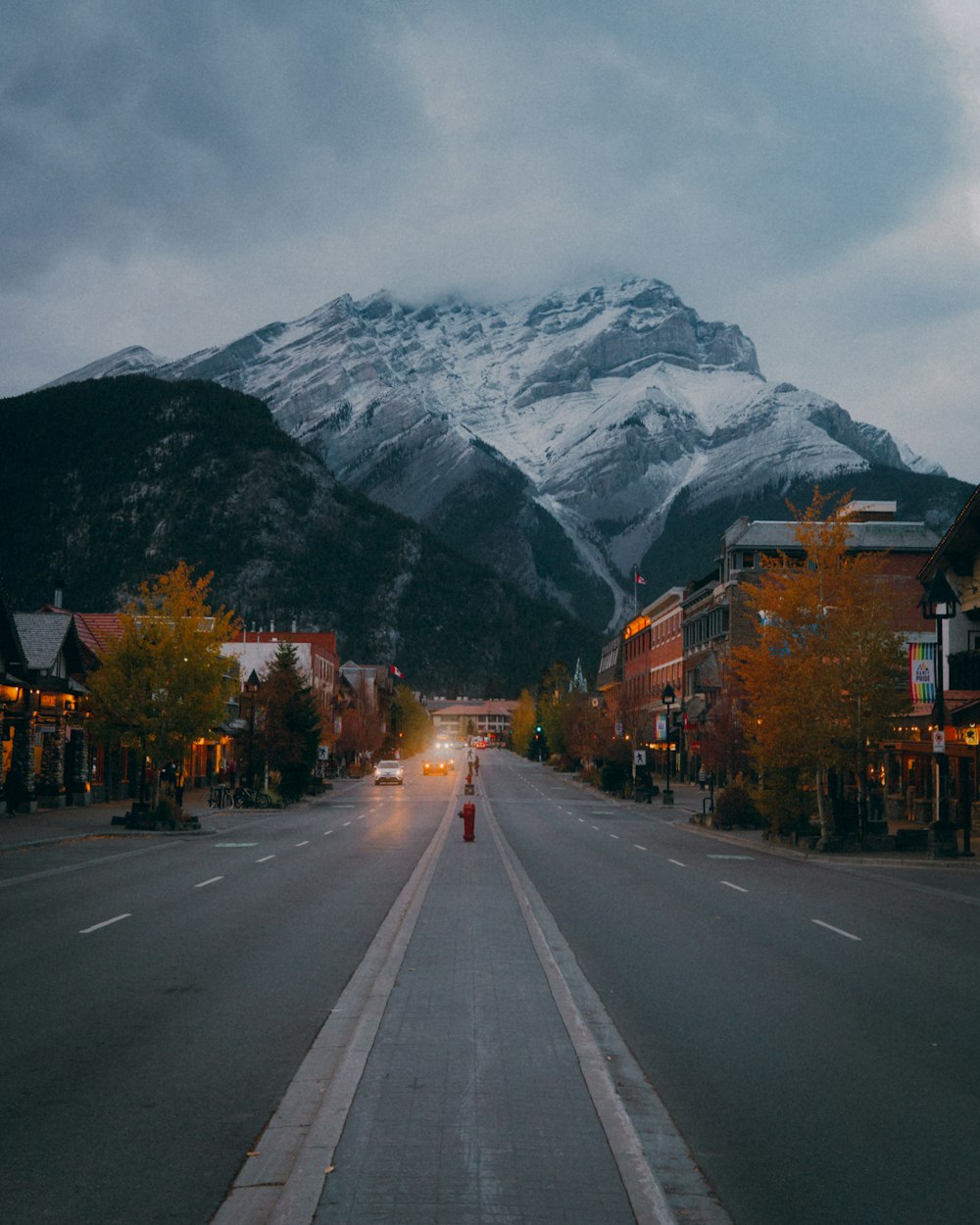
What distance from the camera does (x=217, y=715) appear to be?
1663 inches

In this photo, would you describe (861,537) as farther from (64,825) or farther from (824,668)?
(64,825)

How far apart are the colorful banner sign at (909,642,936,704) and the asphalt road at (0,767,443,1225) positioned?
599 inches

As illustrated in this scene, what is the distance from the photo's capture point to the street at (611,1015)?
6504 mm

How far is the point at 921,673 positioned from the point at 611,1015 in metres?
23.7

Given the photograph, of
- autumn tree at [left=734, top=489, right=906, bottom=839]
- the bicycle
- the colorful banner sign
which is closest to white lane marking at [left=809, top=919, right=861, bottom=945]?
autumn tree at [left=734, top=489, right=906, bottom=839]

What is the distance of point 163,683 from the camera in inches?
1612

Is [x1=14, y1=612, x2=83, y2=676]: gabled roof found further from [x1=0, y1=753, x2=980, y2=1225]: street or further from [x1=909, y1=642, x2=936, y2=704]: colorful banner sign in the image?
[x1=909, y1=642, x2=936, y2=704]: colorful banner sign

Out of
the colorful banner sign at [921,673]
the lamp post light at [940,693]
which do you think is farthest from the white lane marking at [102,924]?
the colorful banner sign at [921,673]

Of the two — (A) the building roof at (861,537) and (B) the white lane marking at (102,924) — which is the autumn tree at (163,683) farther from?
(A) the building roof at (861,537)

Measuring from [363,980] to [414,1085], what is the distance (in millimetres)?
4176

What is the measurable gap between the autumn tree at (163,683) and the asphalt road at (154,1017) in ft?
52.0

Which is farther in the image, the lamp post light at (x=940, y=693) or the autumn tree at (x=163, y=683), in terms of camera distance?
the autumn tree at (x=163, y=683)

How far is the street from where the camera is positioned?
6.50m

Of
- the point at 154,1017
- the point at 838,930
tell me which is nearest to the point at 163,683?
the point at 838,930
